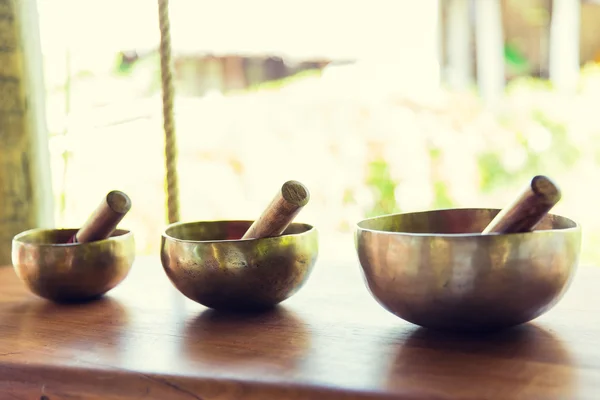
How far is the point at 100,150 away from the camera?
145 inches

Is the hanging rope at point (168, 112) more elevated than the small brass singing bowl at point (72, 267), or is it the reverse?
the hanging rope at point (168, 112)

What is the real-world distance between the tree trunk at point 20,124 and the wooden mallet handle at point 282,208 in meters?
0.81

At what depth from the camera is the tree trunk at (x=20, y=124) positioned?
4.72ft

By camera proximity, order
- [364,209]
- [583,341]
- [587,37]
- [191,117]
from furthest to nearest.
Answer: [587,37] < [191,117] < [364,209] < [583,341]

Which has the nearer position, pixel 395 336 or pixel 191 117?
pixel 395 336

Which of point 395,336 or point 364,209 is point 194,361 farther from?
point 364,209

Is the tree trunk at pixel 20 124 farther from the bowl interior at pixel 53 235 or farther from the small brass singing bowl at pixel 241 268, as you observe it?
the small brass singing bowl at pixel 241 268

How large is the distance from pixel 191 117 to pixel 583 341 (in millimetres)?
3436

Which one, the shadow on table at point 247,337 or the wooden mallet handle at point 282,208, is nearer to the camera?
the shadow on table at point 247,337

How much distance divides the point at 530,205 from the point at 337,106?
10.4ft

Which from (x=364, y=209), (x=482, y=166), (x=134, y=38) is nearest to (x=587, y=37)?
(x=482, y=166)

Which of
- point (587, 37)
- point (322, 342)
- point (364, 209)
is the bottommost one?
point (364, 209)

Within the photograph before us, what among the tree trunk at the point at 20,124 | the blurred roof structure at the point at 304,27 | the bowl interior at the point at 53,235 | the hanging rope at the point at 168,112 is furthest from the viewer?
the blurred roof structure at the point at 304,27

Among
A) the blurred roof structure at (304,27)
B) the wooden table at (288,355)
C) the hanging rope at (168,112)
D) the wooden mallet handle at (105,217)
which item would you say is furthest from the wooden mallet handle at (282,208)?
the blurred roof structure at (304,27)
